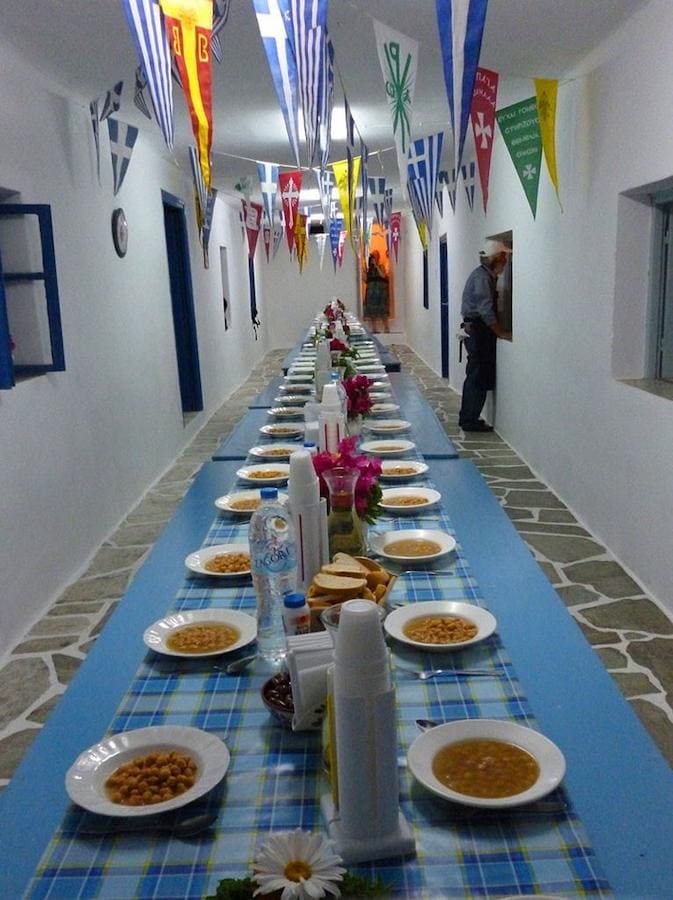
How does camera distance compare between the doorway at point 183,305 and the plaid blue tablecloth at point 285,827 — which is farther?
the doorway at point 183,305

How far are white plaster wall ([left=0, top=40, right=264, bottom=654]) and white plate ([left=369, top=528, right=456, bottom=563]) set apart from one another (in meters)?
1.73

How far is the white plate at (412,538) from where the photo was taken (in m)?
1.76

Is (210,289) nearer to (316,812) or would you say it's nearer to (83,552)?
(83,552)

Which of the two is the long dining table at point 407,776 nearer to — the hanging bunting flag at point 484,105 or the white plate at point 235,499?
the white plate at point 235,499

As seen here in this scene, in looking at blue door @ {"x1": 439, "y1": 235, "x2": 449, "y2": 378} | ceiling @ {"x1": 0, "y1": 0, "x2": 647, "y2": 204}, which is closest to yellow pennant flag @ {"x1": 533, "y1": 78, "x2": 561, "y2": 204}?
ceiling @ {"x1": 0, "y1": 0, "x2": 647, "y2": 204}

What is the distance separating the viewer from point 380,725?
2.77 feet

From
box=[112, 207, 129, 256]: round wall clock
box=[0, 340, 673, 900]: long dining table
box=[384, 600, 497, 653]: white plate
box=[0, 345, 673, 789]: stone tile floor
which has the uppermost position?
box=[112, 207, 129, 256]: round wall clock

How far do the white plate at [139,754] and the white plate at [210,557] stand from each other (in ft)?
2.00

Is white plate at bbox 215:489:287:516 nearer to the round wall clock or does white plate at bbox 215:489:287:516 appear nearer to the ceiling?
the ceiling

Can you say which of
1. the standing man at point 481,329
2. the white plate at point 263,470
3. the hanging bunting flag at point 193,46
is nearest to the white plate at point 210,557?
the white plate at point 263,470

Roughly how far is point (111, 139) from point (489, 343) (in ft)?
10.8

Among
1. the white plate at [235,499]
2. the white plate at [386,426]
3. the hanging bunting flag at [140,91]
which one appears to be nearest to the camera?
the white plate at [235,499]

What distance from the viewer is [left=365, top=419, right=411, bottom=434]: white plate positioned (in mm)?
3291

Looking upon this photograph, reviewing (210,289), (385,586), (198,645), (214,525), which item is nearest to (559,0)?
(214,525)
